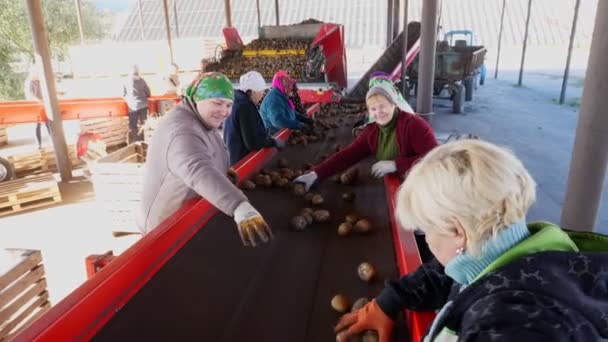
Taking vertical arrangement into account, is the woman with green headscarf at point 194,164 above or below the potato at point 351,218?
above

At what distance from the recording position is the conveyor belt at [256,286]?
59.4 inches

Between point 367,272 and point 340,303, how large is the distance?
23cm

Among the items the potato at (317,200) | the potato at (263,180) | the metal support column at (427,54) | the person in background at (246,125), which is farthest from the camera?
the metal support column at (427,54)

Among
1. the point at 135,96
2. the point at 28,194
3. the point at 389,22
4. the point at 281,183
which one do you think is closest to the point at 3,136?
the point at 135,96

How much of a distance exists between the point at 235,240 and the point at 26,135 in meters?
11.0

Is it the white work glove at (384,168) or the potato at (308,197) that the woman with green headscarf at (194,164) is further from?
the white work glove at (384,168)

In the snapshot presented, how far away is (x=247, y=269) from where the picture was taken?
189cm

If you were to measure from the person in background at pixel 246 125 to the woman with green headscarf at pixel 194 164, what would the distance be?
1.13 meters

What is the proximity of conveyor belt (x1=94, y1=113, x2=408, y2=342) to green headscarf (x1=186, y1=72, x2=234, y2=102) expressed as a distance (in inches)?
25.5

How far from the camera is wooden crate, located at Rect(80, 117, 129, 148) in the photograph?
28.2 ft

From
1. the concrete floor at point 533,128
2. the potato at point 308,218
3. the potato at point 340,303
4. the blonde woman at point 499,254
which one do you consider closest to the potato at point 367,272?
the potato at point 340,303

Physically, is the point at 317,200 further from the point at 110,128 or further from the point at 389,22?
the point at 389,22

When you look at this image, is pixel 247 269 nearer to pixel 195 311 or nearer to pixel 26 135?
pixel 195 311

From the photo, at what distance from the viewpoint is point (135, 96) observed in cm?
869
